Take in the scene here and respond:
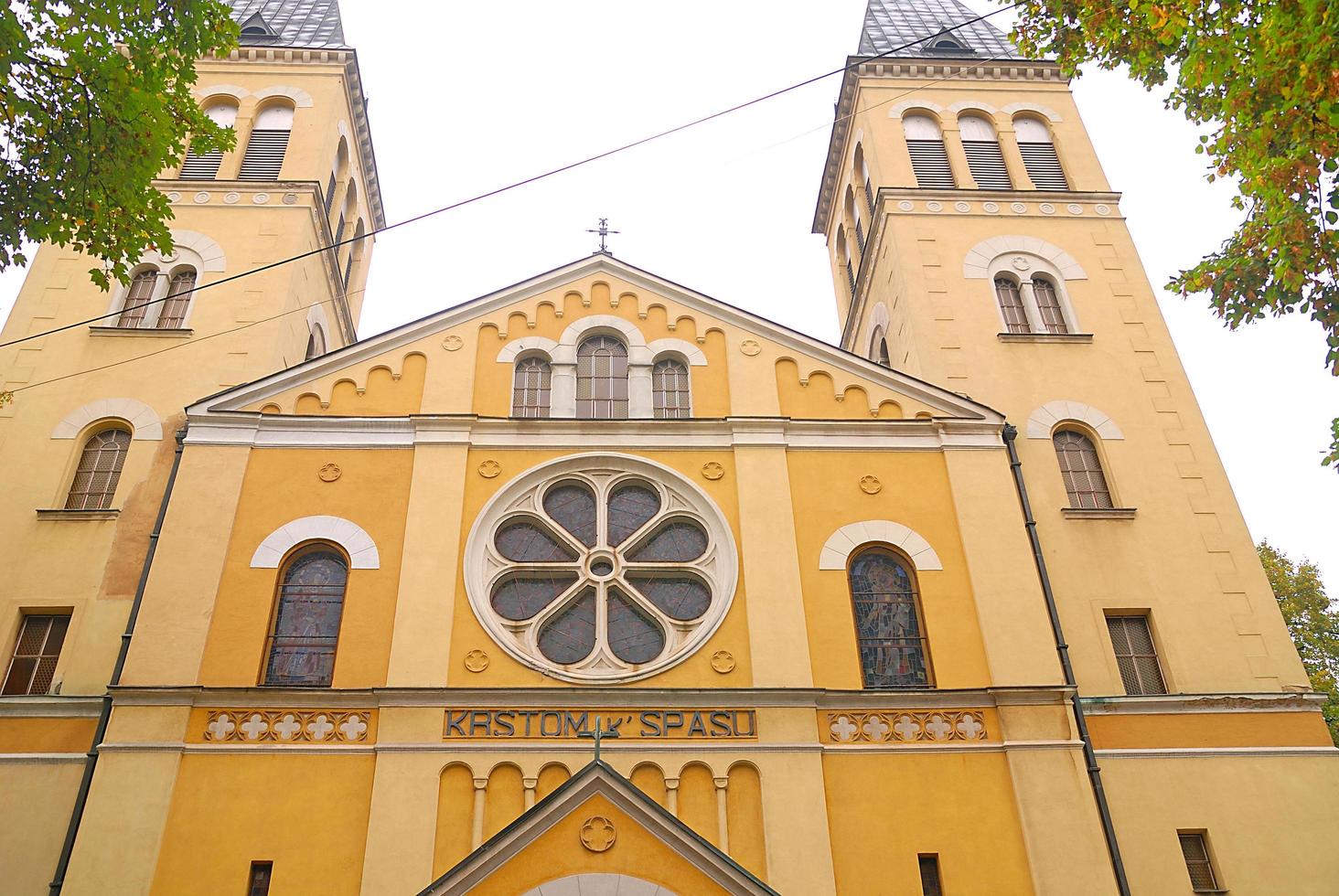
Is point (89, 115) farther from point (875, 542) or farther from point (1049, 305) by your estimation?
point (1049, 305)

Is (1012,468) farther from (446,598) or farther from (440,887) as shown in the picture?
(440,887)

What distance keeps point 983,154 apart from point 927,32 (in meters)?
6.74

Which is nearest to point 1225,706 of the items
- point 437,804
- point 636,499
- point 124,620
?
point 636,499

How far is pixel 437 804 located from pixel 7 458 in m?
9.97

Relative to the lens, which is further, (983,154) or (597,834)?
(983,154)

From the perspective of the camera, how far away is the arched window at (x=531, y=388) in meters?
16.7

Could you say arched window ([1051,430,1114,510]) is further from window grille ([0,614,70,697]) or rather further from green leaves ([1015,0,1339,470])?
window grille ([0,614,70,697])

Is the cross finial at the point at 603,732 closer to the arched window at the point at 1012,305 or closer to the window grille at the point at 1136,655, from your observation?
the window grille at the point at 1136,655

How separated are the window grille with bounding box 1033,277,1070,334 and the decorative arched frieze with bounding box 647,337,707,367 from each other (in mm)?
7207

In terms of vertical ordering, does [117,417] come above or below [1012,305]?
below

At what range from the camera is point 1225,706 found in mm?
15070

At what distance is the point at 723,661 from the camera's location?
46.2ft

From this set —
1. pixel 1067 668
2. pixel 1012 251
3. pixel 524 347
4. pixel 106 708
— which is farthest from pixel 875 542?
pixel 106 708

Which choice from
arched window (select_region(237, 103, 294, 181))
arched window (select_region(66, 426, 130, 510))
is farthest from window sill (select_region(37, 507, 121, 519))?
arched window (select_region(237, 103, 294, 181))
